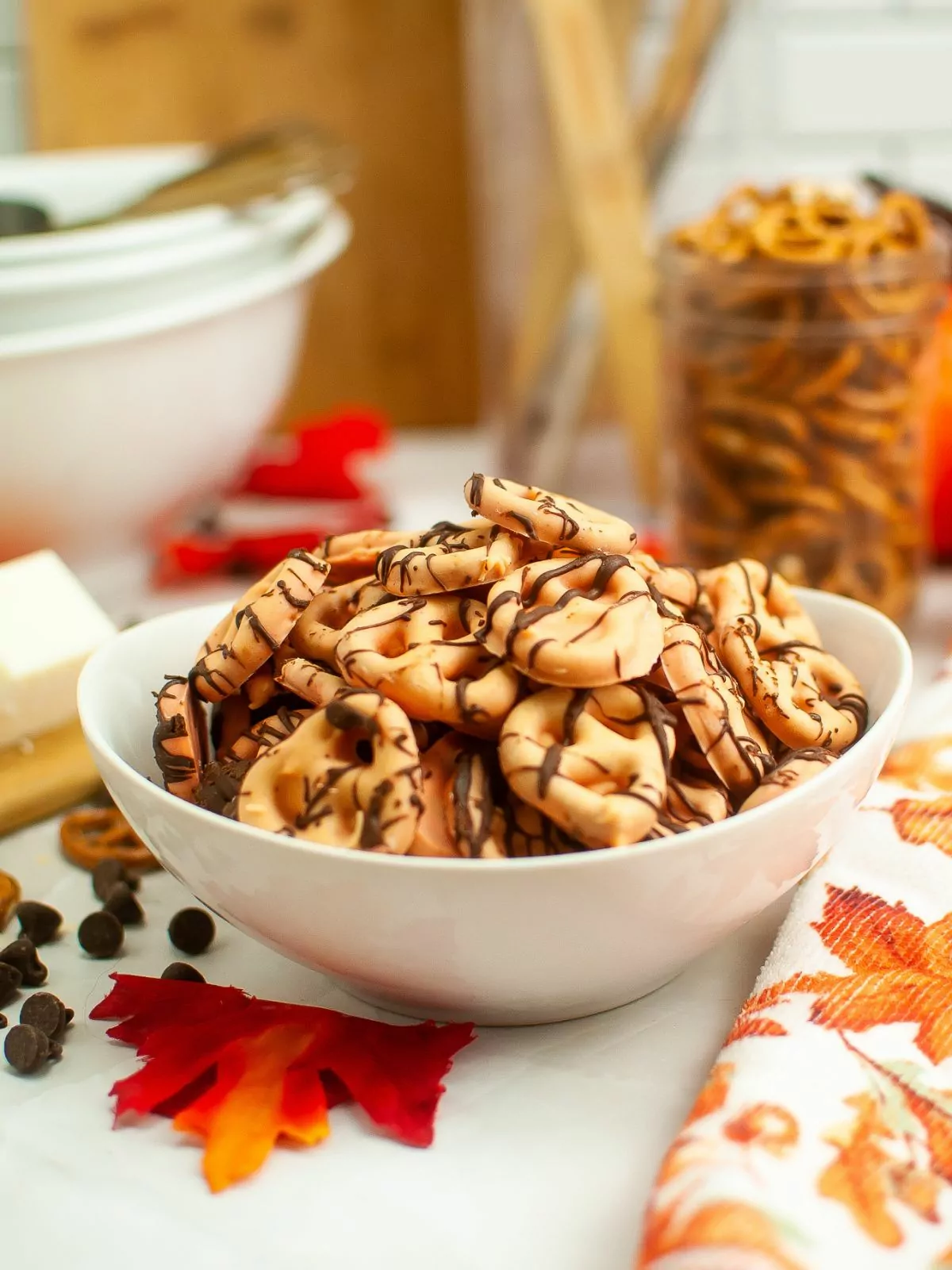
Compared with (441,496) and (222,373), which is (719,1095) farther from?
(441,496)

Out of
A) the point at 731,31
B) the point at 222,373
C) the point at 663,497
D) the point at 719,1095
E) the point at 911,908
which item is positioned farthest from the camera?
the point at 731,31

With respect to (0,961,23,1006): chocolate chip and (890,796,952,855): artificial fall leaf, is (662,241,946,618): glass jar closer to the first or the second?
(890,796,952,855): artificial fall leaf

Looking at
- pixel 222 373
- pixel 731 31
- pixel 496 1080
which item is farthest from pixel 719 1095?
pixel 731 31

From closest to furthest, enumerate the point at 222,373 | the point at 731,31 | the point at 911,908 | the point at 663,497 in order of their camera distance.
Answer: the point at 911,908 → the point at 222,373 → the point at 663,497 → the point at 731,31

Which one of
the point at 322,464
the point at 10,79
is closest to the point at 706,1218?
the point at 322,464

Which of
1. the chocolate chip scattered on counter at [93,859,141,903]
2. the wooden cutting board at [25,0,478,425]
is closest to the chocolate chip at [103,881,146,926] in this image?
the chocolate chip scattered on counter at [93,859,141,903]
